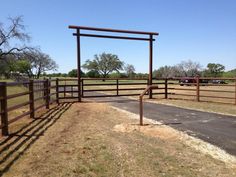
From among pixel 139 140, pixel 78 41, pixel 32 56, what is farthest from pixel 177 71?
pixel 139 140

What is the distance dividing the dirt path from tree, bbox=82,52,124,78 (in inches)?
3456

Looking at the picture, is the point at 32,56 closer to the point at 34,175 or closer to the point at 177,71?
the point at 34,175

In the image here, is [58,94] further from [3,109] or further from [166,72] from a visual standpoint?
[166,72]

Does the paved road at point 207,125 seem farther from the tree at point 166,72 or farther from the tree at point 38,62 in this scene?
the tree at point 166,72

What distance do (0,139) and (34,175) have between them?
2.42m

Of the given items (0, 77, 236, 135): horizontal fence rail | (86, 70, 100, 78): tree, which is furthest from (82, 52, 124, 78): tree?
(0, 77, 236, 135): horizontal fence rail

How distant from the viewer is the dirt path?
433 cm

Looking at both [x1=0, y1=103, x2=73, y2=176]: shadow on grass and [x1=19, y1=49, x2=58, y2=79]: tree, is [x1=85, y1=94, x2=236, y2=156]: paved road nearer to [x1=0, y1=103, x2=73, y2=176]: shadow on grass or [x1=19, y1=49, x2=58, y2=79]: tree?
[x1=0, y1=103, x2=73, y2=176]: shadow on grass

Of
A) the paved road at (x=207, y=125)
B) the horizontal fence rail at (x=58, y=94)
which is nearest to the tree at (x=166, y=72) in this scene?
the horizontal fence rail at (x=58, y=94)

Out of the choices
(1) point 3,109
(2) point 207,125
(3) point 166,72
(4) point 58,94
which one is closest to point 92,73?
(3) point 166,72

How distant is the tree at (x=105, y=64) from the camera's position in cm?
9500

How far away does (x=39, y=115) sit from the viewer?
9414 millimetres

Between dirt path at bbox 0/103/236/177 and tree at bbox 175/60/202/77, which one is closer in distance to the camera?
dirt path at bbox 0/103/236/177

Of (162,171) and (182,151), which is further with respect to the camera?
(182,151)
